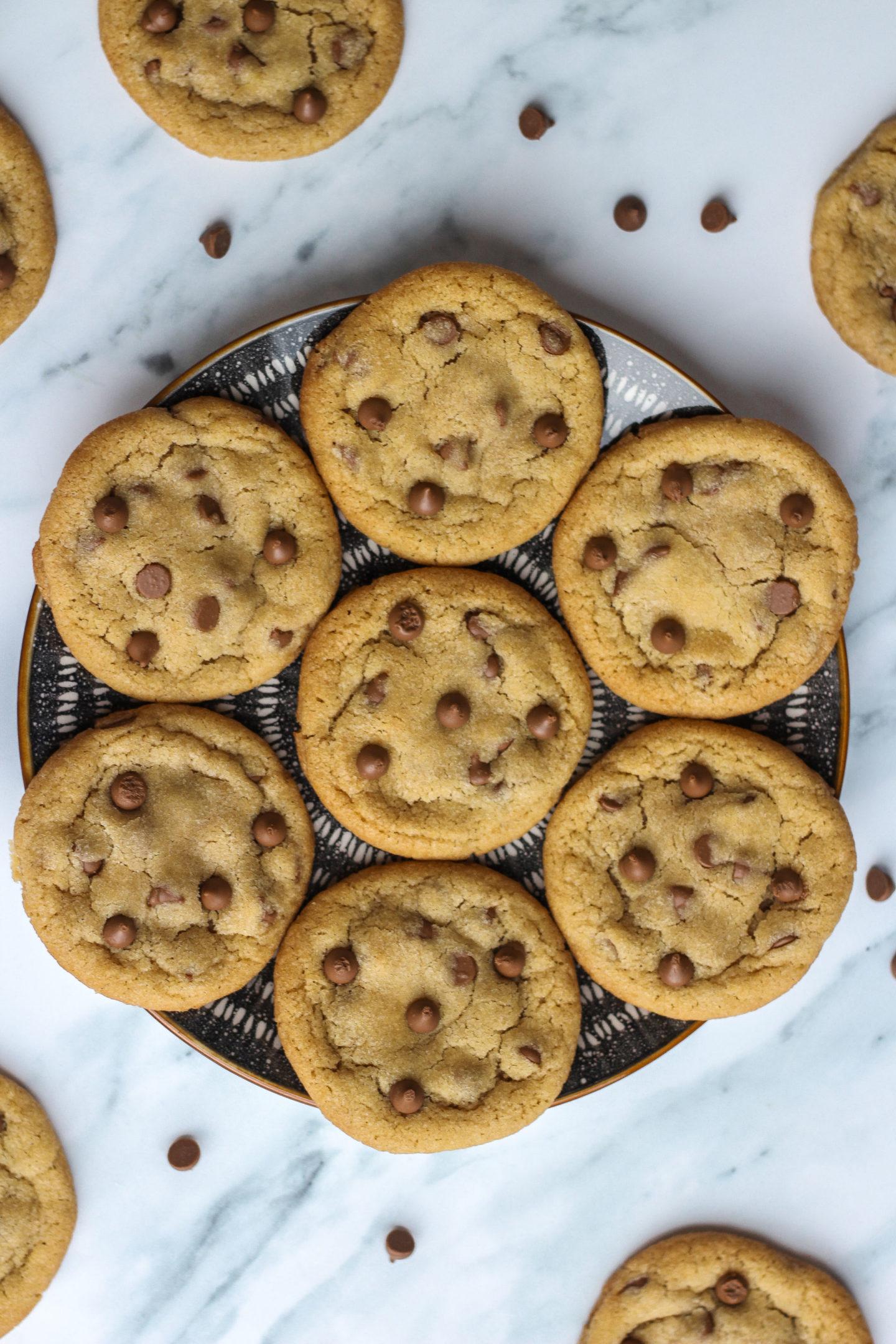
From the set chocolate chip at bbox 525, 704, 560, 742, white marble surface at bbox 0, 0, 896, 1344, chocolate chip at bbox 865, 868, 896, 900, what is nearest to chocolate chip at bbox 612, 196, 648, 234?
white marble surface at bbox 0, 0, 896, 1344

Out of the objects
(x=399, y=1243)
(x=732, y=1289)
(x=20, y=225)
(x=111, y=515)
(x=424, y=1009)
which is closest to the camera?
(x=111, y=515)

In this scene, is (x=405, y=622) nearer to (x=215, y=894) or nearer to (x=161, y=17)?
(x=215, y=894)

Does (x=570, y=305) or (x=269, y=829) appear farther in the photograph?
(x=570, y=305)

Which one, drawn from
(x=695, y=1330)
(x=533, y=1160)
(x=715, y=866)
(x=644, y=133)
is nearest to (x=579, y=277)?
(x=644, y=133)

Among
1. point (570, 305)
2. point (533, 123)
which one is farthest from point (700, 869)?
point (533, 123)

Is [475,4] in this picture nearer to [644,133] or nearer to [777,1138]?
[644,133]

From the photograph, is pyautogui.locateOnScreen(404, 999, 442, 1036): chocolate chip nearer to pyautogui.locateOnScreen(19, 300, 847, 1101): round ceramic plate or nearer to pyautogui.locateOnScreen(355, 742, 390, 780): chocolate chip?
pyautogui.locateOnScreen(19, 300, 847, 1101): round ceramic plate
